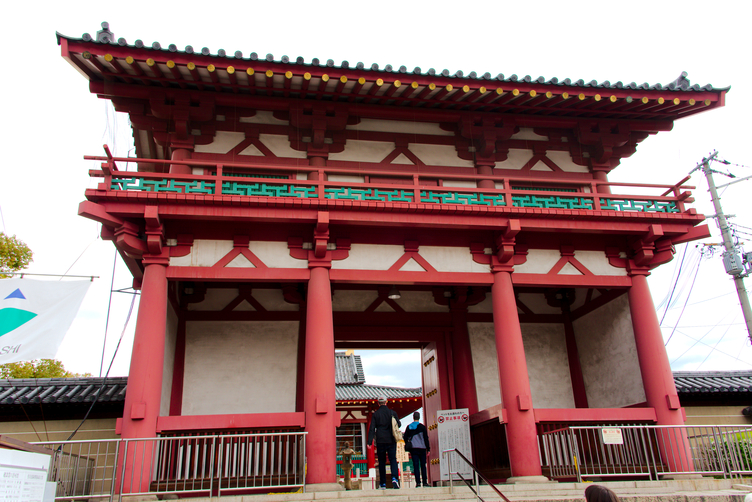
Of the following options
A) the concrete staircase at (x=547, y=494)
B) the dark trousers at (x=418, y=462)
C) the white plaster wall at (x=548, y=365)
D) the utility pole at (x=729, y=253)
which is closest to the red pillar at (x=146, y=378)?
the concrete staircase at (x=547, y=494)

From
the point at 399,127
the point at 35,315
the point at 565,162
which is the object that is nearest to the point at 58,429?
the point at 35,315

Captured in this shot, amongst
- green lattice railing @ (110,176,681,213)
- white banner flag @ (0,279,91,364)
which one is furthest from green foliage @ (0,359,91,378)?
green lattice railing @ (110,176,681,213)

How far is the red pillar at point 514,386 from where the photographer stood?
32.5 ft

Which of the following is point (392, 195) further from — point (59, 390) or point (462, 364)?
point (59, 390)

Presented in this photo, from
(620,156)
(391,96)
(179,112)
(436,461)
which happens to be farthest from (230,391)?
(620,156)

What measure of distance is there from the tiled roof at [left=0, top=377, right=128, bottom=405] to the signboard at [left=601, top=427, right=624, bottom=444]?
32.1 ft

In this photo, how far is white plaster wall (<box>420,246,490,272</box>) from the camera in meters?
11.3

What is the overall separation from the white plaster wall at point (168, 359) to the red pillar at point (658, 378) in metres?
9.69

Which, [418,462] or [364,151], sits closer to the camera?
[418,462]

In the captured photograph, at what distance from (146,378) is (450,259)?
620 cm

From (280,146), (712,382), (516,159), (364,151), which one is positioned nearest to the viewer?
(280,146)

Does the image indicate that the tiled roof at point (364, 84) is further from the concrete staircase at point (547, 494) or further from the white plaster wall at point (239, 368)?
the concrete staircase at point (547, 494)

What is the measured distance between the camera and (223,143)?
40.3 ft

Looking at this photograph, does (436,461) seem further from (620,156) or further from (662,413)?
(620,156)
